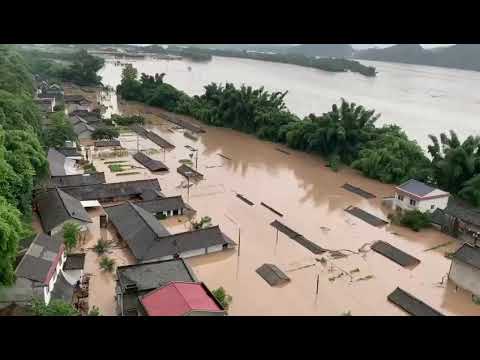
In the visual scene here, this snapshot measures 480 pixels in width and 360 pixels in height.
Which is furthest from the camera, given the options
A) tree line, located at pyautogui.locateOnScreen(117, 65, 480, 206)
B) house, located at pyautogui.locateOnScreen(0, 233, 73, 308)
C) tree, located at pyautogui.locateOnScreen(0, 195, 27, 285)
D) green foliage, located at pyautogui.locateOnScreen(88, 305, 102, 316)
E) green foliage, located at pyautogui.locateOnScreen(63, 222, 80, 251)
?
tree line, located at pyautogui.locateOnScreen(117, 65, 480, 206)

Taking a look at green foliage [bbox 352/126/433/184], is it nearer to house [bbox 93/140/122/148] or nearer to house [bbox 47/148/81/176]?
house [bbox 93/140/122/148]

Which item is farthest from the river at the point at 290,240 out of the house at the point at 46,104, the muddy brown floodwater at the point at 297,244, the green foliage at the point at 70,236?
the house at the point at 46,104

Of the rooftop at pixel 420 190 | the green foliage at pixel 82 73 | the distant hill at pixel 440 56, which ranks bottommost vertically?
the rooftop at pixel 420 190

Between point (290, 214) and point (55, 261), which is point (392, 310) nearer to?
point (290, 214)

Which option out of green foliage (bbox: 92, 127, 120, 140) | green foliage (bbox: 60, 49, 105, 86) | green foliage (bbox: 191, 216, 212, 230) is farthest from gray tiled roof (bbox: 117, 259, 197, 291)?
green foliage (bbox: 60, 49, 105, 86)

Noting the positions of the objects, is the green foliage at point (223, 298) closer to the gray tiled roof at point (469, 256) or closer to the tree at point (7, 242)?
the tree at point (7, 242)

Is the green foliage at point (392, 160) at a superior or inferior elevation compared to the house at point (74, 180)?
superior

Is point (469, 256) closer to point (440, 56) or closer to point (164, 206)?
point (164, 206)
